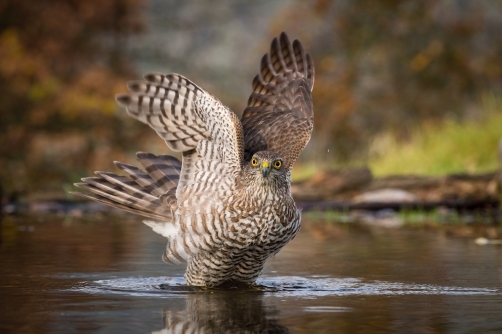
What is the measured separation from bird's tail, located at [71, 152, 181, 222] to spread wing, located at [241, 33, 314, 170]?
28.0 inches

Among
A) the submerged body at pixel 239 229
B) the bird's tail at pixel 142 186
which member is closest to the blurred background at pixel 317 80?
the bird's tail at pixel 142 186

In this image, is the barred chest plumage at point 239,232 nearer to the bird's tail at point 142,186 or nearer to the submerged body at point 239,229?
the submerged body at point 239,229

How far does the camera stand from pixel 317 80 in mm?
22422

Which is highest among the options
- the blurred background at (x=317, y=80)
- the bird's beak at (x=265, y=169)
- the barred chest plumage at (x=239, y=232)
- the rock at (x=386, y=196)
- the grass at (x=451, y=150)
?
the blurred background at (x=317, y=80)

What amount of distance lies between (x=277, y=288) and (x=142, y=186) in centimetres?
161

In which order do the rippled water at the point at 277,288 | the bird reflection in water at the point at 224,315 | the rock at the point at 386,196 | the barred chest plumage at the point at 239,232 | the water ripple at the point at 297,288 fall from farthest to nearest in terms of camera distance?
the rock at the point at 386,196 < the barred chest plumage at the point at 239,232 < the water ripple at the point at 297,288 < the rippled water at the point at 277,288 < the bird reflection in water at the point at 224,315

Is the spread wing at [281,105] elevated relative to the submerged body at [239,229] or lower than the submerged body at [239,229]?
elevated

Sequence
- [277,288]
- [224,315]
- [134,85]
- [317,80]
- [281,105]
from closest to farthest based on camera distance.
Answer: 1. [224,315]
2. [277,288]
3. [134,85]
4. [281,105]
5. [317,80]

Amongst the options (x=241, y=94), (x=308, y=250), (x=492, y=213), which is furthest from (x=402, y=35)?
(x=308, y=250)

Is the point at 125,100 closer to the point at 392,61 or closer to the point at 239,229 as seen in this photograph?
the point at 239,229

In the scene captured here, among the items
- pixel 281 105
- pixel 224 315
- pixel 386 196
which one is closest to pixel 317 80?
pixel 386 196

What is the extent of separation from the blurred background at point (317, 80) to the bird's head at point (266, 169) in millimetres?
10241

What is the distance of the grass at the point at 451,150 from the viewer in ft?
52.4

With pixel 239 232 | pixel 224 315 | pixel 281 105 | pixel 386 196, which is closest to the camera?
pixel 224 315
